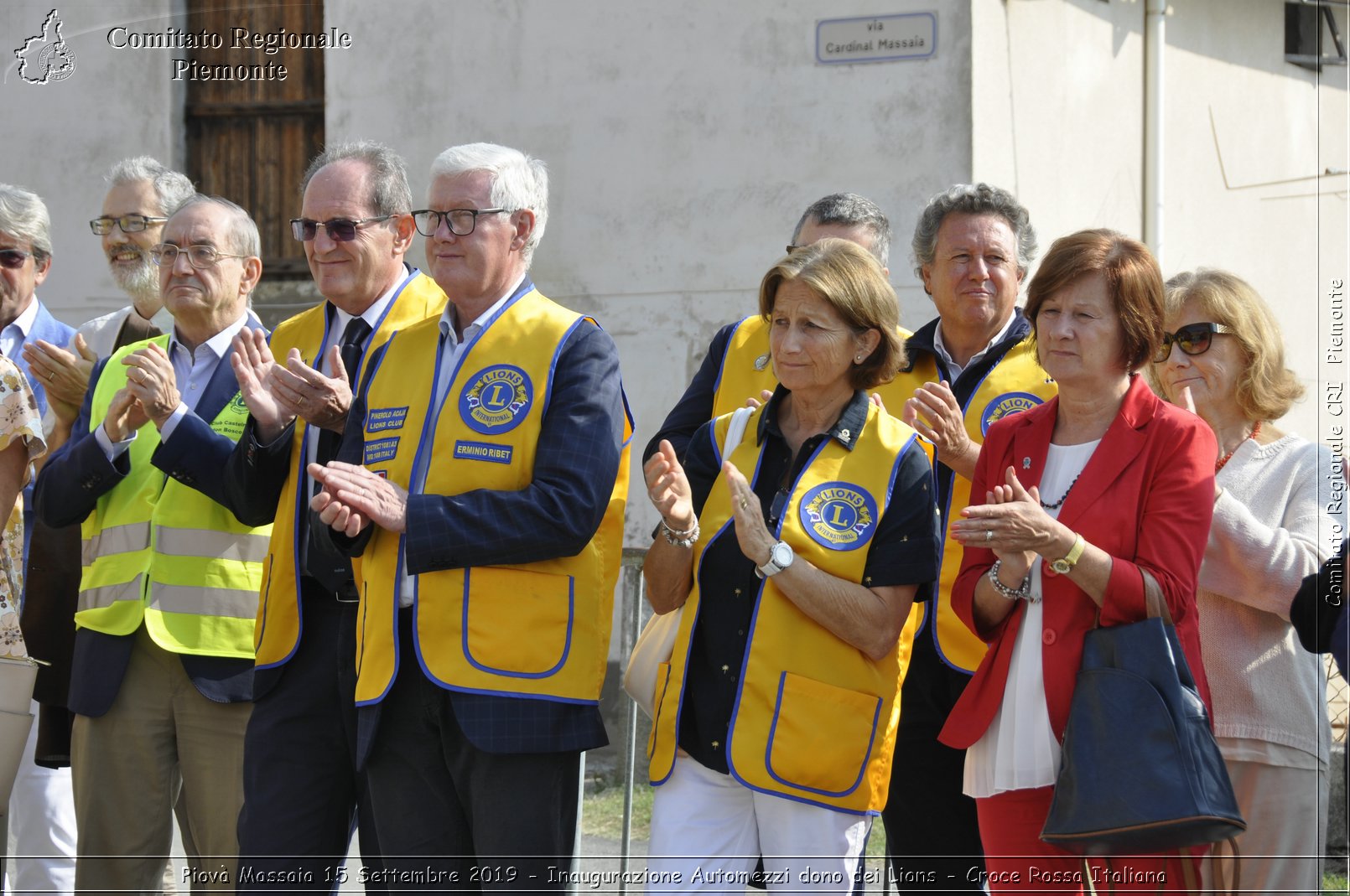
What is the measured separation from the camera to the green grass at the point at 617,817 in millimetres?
6660

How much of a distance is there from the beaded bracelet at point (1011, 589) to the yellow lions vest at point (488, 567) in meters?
1.00

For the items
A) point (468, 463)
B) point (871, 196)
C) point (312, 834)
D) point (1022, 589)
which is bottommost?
point (312, 834)

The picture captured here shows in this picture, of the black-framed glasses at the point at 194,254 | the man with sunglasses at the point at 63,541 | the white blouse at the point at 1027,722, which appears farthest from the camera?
the man with sunglasses at the point at 63,541

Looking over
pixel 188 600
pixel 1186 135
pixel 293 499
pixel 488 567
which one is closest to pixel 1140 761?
pixel 488 567

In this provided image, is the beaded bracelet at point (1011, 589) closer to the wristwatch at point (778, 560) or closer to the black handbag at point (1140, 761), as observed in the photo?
the black handbag at point (1140, 761)

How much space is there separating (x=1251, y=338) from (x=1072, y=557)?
122 cm

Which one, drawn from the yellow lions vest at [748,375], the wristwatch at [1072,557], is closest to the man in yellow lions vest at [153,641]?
the yellow lions vest at [748,375]

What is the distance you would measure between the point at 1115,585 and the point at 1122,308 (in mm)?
682

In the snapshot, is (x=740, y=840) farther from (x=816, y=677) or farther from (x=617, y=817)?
(x=617, y=817)

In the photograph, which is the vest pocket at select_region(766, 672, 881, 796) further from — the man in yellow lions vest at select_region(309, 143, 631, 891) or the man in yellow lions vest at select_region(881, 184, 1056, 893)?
the man in yellow lions vest at select_region(309, 143, 631, 891)

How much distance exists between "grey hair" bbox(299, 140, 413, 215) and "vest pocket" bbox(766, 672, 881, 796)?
1.89 meters

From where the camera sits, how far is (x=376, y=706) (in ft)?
12.5

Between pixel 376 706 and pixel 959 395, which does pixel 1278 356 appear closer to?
pixel 959 395

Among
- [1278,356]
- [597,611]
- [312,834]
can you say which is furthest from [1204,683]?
[312,834]
